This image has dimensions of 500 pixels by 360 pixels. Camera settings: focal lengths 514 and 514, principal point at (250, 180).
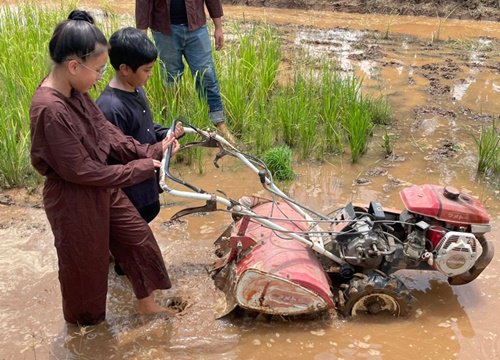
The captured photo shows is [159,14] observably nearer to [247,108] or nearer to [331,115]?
[247,108]

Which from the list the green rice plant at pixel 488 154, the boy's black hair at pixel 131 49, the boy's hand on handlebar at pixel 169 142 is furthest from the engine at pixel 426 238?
the green rice plant at pixel 488 154

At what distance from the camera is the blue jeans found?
14.9 ft

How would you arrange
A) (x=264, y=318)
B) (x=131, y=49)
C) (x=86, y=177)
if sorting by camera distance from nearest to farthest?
(x=86, y=177), (x=131, y=49), (x=264, y=318)

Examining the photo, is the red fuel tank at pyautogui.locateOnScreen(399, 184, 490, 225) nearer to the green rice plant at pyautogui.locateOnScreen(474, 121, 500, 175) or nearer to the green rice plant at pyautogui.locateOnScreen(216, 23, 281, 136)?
the green rice plant at pyautogui.locateOnScreen(474, 121, 500, 175)

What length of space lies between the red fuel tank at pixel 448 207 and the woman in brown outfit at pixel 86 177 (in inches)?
55.7

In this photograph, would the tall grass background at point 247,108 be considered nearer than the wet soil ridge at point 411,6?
Yes

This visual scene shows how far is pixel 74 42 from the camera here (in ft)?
6.93

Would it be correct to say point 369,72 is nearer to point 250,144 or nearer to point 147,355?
point 250,144

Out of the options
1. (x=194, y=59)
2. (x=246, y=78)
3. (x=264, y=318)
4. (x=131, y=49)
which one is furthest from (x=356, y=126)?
(x=131, y=49)

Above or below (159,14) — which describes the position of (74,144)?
below

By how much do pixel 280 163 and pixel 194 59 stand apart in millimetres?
1241

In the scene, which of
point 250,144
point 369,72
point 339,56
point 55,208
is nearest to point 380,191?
point 250,144

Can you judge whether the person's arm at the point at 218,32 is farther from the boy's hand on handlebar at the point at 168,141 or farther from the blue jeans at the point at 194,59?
the boy's hand on handlebar at the point at 168,141

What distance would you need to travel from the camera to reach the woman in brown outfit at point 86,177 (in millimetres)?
2145
